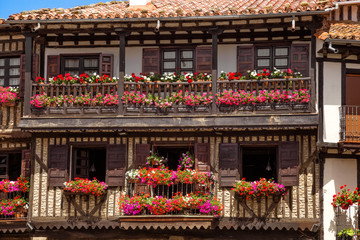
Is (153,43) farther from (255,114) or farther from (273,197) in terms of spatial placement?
(273,197)

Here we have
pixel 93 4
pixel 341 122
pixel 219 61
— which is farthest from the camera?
pixel 93 4

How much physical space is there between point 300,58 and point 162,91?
423cm

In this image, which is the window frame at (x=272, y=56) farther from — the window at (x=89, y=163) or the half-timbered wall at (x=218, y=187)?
the window at (x=89, y=163)

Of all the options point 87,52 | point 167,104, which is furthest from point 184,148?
point 87,52

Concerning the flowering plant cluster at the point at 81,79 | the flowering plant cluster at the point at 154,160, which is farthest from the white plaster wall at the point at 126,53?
the flowering plant cluster at the point at 154,160

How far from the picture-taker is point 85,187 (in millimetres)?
24797

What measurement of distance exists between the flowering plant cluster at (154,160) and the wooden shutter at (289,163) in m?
3.41

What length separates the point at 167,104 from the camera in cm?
2491

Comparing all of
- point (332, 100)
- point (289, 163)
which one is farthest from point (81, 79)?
point (332, 100)

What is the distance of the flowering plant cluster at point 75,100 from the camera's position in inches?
987

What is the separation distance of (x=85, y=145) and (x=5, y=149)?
109 inches

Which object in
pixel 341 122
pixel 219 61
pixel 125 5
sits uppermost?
pixel 125 5

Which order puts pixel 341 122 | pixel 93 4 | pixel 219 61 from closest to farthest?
pixel 341 122 < pixel 219 61 < pixel 93 4

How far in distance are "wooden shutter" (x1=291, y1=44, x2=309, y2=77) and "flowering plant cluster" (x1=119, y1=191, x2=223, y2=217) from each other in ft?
15.4
